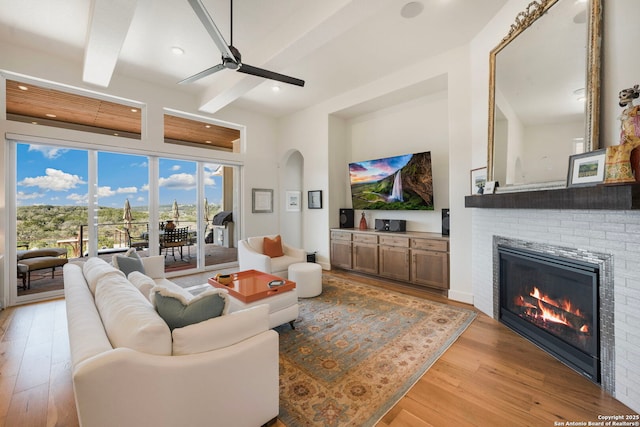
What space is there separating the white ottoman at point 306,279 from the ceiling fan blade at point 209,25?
2.64m

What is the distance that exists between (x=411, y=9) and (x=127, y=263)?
4.12m

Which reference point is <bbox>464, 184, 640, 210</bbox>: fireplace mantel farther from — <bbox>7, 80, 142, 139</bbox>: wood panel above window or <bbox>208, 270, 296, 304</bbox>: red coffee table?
<bbox>7, 80, 142, 139</bbox>: wood panel above window

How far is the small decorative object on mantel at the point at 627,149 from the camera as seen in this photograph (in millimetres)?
1666

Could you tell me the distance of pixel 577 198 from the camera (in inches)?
76.0

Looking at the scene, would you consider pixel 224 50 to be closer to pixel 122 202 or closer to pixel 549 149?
pixel 549 149

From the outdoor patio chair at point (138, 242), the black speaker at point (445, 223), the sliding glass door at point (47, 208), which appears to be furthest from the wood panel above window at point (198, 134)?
the black speaker at point (445, 223)

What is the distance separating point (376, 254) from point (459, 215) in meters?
1.53

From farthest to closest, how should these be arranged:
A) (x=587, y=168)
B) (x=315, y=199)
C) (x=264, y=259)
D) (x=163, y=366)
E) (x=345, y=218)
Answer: (x=315, y=199), (x=345, y=218), (x=264, y=259), (x=587, y=168), (x=163, y=366)

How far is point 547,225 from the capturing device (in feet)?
7.96

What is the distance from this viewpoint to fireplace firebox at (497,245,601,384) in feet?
6.75

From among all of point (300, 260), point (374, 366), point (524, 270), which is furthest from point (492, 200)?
point (300, 260)

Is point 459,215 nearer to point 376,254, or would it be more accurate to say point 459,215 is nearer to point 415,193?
point 415,193

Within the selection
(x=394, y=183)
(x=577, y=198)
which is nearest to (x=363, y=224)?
(x=394, y=183)

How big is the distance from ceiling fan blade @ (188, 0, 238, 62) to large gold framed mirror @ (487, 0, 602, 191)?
282 centimetres
